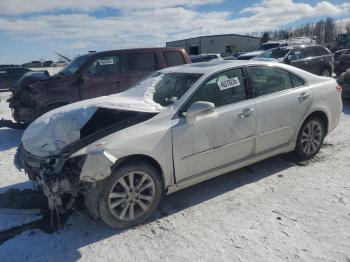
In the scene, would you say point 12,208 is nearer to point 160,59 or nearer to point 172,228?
point 172,228

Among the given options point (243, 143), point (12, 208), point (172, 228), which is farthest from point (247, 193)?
point (12, 208)

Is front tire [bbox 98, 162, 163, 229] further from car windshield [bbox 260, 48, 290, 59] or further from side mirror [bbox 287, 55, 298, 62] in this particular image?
car windshield [bbox 260, 48, 290, 59]

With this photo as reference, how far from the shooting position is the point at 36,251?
3.46 metres

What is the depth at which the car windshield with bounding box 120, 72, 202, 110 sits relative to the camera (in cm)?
427

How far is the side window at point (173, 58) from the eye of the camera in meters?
8.93

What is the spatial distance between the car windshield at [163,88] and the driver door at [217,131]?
8.6 inches

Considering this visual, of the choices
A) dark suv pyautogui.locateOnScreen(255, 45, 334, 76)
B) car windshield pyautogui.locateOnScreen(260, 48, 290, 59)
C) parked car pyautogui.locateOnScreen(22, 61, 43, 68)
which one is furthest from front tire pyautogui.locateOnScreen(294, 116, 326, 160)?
parked car pyautogui.locateOnScreen(22, 61, 43, 68)

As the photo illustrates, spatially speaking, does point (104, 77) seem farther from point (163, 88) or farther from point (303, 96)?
point (303, 96)

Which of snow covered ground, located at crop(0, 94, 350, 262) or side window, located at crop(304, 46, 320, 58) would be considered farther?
side window, located at crop(304, 46, 320, 58)

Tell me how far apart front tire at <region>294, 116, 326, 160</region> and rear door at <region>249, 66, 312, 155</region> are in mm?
211

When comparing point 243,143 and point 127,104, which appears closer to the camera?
point 127,104

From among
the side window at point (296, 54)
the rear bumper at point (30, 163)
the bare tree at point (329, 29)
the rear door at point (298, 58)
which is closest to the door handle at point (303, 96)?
the rear bumper at point (30, 163)

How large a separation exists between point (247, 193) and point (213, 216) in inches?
28.2

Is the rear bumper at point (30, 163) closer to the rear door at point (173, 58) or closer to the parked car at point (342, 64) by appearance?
the rear door at point (173, 58)
